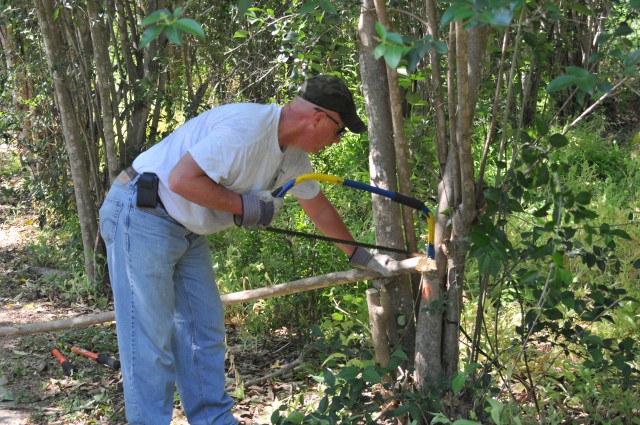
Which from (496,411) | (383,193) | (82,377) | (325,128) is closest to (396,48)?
(325,128)

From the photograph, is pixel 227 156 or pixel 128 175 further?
pixel 128 175

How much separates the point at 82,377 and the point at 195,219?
191 cm

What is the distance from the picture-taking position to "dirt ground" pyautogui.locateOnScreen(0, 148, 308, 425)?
415 centimetres

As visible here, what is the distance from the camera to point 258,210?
307cm

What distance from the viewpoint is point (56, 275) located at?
643 cm

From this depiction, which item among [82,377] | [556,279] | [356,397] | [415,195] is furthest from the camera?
[82,377]

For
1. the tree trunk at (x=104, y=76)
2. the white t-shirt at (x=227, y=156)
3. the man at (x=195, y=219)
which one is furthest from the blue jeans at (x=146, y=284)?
the tree trunk at (x=104, y=76)

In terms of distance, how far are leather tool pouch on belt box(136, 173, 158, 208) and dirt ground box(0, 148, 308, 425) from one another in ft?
4.37

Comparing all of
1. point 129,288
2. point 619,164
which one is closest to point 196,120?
point 129,288

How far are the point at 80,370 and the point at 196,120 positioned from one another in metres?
2.19

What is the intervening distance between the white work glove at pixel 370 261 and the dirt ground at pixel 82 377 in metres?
1.08

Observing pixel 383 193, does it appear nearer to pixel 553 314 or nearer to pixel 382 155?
pixel 382 155

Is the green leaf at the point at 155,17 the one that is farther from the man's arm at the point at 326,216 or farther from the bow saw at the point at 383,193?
the man's arm at the point at 326,216

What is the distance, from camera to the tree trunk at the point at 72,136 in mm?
5996
